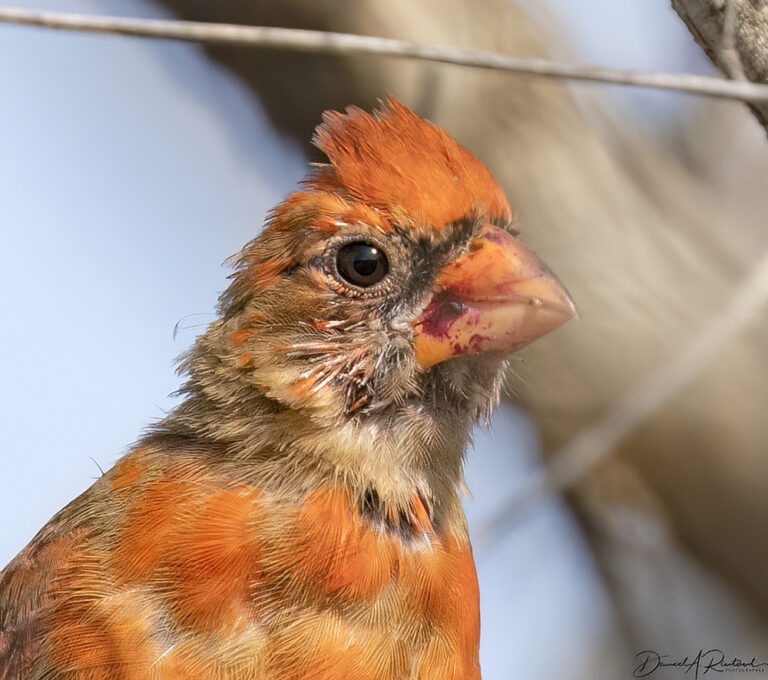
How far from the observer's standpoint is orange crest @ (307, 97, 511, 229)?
284 cm

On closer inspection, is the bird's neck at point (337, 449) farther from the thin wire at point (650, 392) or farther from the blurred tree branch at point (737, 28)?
the blurred tree branch at point (737, 28)

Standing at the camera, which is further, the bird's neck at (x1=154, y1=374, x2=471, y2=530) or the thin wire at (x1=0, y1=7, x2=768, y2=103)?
the bird's neck at (x1=154, y1=374, x2=471, y2=530)

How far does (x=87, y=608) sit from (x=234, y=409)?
2.04ft

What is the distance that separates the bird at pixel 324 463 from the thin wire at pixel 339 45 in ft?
3.42

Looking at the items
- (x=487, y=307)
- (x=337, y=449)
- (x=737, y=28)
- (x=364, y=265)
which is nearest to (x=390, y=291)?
(x=364, y=265)

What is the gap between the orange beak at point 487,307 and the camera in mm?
2777

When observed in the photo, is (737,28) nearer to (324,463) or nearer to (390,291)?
(390,291)

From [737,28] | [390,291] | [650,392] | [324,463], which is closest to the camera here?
[737,28]

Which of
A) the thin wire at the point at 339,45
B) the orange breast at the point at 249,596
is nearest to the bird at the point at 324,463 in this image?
the orange breast at the point at 249,596

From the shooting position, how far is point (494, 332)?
278 cm

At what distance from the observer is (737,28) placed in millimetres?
2475

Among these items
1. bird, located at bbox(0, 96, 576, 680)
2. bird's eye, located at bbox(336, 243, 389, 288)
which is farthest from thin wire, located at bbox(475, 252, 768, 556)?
bird's eye, located at bbox(336, 243, 389, 288)

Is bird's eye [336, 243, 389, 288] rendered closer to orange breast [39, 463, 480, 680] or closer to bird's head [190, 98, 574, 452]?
bird's head [190, 98, 574, 452]

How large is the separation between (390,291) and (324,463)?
1.60 feet
